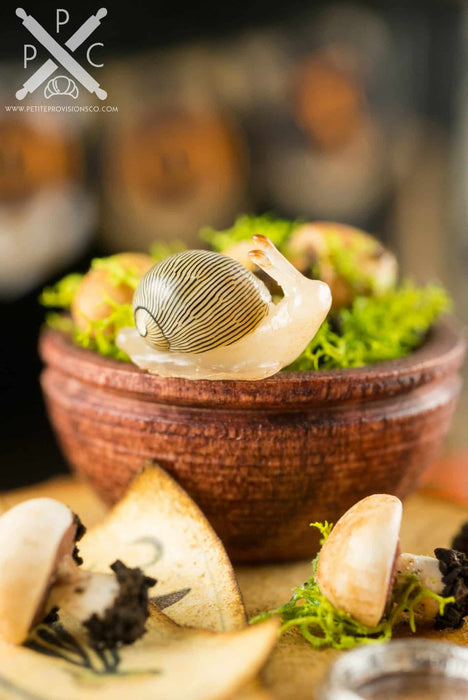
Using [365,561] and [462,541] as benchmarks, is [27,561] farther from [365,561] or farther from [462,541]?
[462,541]

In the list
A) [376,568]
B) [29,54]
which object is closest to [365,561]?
[376,568]

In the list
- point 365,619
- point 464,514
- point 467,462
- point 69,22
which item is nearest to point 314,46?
point 69,22

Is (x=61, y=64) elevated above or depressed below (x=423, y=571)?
above

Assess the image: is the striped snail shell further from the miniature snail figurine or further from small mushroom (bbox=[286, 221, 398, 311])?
small mushroom (bbox=[286, 221, 398, 311])

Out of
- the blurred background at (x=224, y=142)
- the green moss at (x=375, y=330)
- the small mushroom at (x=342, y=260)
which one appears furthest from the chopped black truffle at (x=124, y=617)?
the blurred background at (x=224, y=142)

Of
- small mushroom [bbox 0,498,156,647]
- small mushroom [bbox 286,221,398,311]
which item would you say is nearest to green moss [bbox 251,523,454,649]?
small mushroom [bbox 0,498,156,647]

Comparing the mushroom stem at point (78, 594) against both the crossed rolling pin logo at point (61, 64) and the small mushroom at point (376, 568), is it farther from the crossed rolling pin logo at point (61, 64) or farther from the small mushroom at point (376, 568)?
the crossed rolling pin logo at point (61, 64)
